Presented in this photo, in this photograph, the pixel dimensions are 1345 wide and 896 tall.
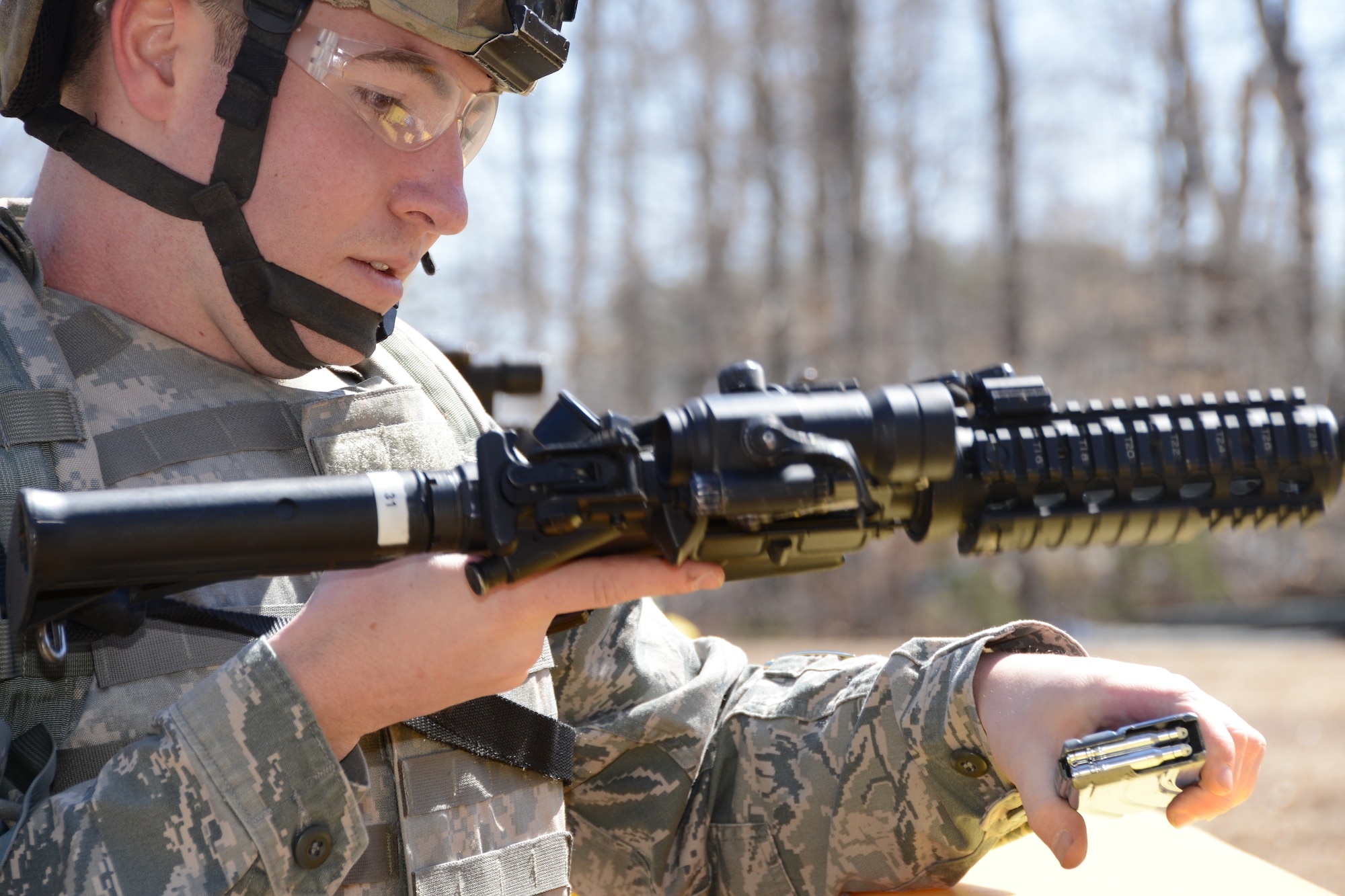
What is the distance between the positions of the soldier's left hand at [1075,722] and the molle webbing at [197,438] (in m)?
1.34

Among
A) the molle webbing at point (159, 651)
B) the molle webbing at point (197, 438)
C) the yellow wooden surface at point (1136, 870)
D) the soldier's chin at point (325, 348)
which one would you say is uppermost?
the soldier's chin at point (325, 348)

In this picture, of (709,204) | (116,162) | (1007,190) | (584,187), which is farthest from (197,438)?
(584,187)

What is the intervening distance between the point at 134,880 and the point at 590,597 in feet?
2.31

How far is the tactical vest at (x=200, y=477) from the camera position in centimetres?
170

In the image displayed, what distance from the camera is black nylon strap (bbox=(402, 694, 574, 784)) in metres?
1.97

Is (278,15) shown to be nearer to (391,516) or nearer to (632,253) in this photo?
(391,516)

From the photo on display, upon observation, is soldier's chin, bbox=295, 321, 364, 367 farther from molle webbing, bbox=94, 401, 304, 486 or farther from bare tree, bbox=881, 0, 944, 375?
bare tree, bbox=881, 0, 944, 375

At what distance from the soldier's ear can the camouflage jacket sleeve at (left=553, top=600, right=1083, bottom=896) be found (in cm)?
128

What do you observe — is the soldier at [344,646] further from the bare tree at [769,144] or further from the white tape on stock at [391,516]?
the bare tree at [769,144]

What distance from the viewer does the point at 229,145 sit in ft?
6.43

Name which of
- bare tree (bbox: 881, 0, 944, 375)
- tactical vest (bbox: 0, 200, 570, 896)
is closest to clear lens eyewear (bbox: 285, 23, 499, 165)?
tactical vest (bbox: 0, 200, 570, 896)

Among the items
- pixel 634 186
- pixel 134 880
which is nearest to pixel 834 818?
pixel 134 880

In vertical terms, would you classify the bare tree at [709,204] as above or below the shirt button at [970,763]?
above

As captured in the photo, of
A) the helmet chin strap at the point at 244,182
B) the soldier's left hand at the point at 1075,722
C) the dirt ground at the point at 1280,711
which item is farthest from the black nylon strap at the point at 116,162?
the dirt ground at the point at 1280,711
